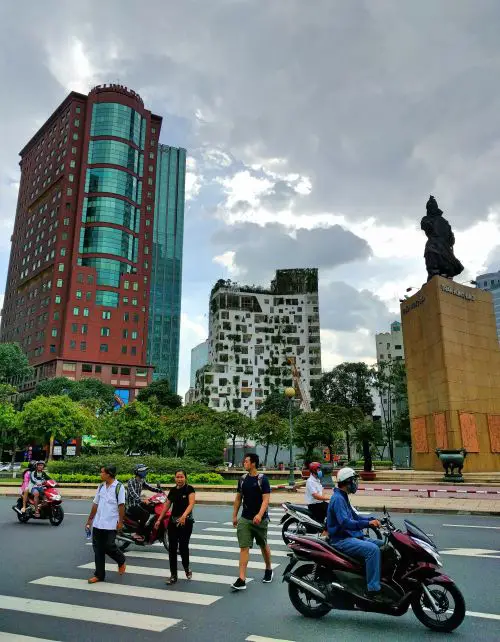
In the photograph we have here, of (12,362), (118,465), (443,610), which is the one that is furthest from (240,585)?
(12,362)

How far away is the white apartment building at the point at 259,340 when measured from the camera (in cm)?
9800

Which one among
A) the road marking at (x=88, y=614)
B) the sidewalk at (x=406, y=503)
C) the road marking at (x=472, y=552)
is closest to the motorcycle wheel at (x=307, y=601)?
the road marking at (x=88, y=614)

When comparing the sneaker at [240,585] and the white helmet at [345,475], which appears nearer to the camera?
the white helmet at [345,475]

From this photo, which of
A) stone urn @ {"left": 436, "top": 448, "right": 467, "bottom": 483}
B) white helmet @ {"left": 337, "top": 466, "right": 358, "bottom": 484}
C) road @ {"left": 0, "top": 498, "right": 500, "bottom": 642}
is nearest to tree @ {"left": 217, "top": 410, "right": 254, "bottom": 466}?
stone urn @ {"left": 436, "top": 448, "right": 467, "bottom": 483}

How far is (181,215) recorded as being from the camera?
172m

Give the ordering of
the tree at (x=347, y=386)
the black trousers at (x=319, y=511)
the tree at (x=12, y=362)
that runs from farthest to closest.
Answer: the tree at (x=347, y=386) → the tree at (x=12, y=362) → the black trousers at (x=319, y=511)

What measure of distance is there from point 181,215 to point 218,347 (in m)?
85.1

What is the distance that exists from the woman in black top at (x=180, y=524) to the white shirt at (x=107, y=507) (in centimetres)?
79

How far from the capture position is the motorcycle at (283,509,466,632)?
545 cm

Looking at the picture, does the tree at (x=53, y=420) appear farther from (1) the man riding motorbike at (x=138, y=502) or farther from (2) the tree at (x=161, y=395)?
(2) the tree at (x=161, y=395)

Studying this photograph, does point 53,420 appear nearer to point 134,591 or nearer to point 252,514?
point 134,591

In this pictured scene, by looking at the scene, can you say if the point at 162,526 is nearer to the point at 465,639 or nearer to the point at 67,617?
the point at 67,617

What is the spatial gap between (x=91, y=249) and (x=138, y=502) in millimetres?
92714

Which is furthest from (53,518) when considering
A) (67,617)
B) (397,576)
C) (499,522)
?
(499,522)
